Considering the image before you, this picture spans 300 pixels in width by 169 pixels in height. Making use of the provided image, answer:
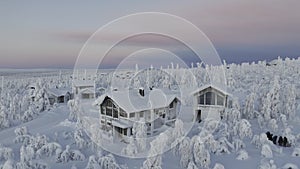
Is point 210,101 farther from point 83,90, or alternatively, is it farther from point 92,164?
point 83,90

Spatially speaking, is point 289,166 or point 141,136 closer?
point 289,166

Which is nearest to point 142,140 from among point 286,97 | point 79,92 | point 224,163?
point 224,163

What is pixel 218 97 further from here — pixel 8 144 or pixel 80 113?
pixel 8 144

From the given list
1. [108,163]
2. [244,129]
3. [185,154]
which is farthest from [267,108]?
[108,163]

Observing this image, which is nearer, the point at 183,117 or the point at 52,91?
the point at 183,117

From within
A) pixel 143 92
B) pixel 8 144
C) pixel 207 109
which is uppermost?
pixel 143 92
